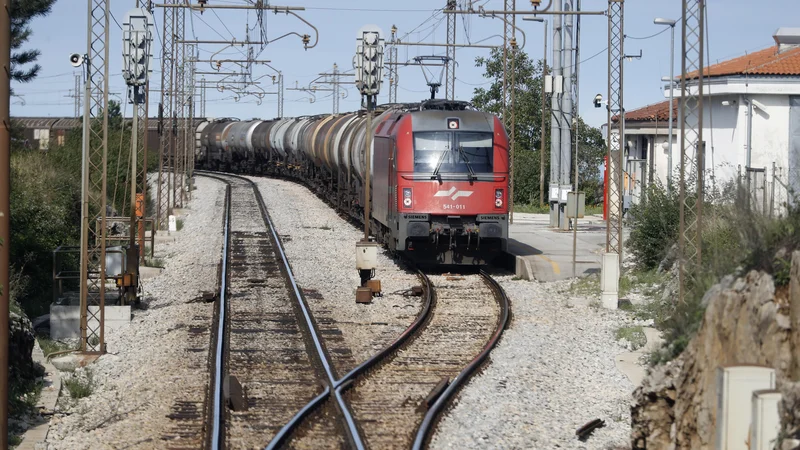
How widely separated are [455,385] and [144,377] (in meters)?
3.45

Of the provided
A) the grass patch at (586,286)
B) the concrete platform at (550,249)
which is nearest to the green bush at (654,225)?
the concrete platform at (550,249)

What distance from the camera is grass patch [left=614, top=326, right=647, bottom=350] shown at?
13.9m

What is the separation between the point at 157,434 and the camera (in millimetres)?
9281

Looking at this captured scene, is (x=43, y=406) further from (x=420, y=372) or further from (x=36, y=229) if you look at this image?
(x=36, y=229)

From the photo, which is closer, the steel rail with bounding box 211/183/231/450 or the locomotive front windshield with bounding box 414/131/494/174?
the steel rail with bounding box 211/183/231/450

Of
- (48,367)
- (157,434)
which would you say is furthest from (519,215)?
(157,434)

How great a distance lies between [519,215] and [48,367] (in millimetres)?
27829

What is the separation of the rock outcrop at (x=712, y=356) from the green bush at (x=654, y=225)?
1229 centimetres

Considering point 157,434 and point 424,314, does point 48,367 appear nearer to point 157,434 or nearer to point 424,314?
point 157,434

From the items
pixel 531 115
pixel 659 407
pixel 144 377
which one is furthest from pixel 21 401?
pixel 531 115

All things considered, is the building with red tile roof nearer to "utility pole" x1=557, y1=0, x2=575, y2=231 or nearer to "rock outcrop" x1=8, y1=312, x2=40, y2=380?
"utility pole" x1=557, y1=0, x2=575, y2=231

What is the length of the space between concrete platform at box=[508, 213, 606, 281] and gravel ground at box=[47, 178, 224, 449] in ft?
21.1

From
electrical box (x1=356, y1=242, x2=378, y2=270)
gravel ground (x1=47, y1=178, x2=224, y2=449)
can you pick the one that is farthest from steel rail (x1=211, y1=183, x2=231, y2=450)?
electrical box (x1=356, y1=242, x2=378, y2=270)

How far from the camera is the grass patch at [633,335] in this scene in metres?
13.9
